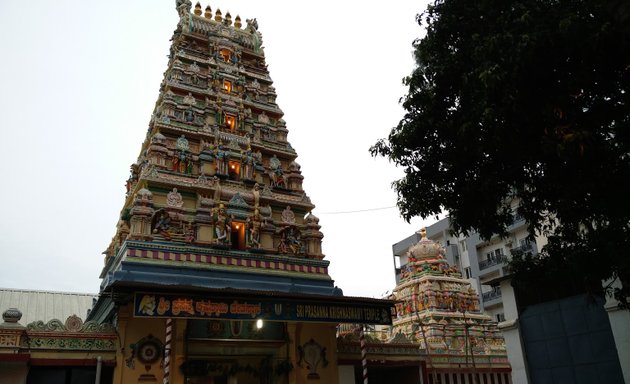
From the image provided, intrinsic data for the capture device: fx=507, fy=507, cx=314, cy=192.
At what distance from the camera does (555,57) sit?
10.6 metres

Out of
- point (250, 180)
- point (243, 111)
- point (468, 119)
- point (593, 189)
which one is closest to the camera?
point (593, 189)

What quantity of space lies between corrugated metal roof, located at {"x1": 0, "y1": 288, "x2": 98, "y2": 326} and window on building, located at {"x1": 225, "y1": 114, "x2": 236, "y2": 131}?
19398 millimetres

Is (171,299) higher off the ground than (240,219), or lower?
lower

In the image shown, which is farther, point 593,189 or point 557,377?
point 557,377

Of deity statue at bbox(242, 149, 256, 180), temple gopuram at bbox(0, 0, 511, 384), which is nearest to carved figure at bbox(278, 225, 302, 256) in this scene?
temple gopuram at bbox(0, 0, 511, 384)

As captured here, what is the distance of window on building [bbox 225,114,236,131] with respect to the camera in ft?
80.6

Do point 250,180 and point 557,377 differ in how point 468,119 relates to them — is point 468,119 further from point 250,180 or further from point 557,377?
point 250,180

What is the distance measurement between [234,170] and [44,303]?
23762 millimetres

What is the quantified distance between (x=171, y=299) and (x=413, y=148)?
8.38 m

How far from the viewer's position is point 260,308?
16.4 m

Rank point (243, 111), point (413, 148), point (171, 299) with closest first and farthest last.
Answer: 1. point (413, 148)
2. point (171, 299)
3. point (243, 111)

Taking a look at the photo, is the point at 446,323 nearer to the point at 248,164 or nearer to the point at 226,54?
the point at 248,164

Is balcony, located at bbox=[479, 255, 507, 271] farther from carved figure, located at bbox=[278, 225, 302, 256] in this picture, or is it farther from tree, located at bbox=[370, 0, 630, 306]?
tree, located at bbox=[370, 0, 630, 306]

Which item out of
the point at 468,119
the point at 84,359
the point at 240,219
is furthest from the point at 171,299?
the point at 468,119
